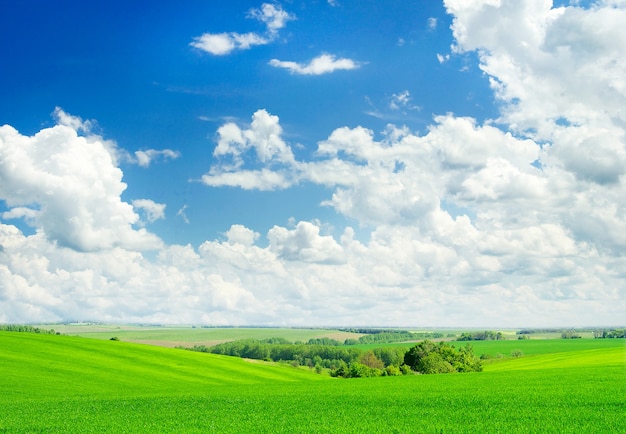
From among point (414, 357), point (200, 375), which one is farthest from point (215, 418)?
point (414, 357)

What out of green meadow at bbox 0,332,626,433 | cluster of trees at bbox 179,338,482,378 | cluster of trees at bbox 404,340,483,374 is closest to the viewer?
green meadow at bbox 0,332,626,433

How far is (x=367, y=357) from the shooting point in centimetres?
14225

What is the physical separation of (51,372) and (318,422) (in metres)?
45.0

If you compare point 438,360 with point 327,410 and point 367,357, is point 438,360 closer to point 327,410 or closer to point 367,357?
point 367,357

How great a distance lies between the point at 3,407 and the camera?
35.6m

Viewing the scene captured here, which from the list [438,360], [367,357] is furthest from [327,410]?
[367,357]

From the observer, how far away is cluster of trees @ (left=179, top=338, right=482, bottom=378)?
102 metres

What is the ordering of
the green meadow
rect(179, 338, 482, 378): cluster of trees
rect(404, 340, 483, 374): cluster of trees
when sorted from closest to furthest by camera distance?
the green meadow → rect(404, 340, 483, 374): cluster of trees → rect(179, 338, 482, 378): cluster of trees

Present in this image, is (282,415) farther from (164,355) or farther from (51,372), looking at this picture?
(164,355)

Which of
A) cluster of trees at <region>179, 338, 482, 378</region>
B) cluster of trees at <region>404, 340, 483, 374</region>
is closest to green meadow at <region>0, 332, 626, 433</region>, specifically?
→ cluster of trees at <region>404, 340, 483, 374</region>

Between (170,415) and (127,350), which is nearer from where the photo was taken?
(170,415)

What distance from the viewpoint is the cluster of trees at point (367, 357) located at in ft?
334

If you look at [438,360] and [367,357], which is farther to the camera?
[367,357]

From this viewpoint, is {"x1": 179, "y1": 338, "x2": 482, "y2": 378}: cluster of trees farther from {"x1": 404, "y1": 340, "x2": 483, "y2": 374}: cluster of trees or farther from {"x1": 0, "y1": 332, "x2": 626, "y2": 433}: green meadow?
{"x1": 0, "y1": 332, "x2": 626, "y2": 433}: green meadow
